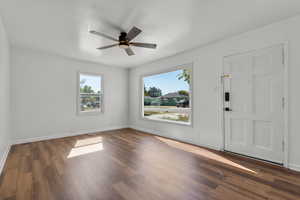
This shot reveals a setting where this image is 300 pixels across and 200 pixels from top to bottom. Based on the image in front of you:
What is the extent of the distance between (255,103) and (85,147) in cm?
391

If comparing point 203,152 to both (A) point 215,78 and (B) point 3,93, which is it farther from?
(B) point 3,93

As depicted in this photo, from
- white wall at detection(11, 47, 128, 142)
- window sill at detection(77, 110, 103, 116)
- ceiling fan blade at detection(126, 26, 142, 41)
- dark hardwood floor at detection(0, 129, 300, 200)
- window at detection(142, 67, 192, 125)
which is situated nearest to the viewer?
dark hardwood floor at detection(0, 129, 300, 200)

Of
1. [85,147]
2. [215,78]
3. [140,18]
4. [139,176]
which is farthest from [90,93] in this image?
[215,78]

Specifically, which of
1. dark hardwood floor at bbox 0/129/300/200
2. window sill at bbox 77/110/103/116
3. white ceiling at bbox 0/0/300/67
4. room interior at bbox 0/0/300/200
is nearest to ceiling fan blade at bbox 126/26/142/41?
room interior at bbox 0/0/300/200

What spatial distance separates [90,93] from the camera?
5.06 meters

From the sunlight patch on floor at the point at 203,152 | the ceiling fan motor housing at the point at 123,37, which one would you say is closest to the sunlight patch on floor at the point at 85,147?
the sunlight patch on floor at the point at 203,152

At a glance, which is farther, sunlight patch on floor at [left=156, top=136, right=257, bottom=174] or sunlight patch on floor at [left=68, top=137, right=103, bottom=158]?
sunlight patch on floor at [left=68, top=137, right=103, bottom=158]

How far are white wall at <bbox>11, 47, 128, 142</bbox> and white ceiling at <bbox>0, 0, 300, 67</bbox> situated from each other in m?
0.71

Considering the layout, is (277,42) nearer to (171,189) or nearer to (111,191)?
(171,189)

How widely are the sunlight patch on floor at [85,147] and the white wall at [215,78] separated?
1931 mm

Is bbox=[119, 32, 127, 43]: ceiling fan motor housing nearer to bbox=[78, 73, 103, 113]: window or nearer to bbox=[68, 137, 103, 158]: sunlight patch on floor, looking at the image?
bbox=[68, 137, 103, 158]: sunlight patch on floor

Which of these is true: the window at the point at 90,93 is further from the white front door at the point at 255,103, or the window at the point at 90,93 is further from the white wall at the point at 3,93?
the white front door at the point at 255,103

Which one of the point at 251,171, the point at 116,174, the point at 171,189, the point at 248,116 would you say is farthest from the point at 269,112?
the point at 116,174

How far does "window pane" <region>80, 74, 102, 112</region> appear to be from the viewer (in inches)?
192
